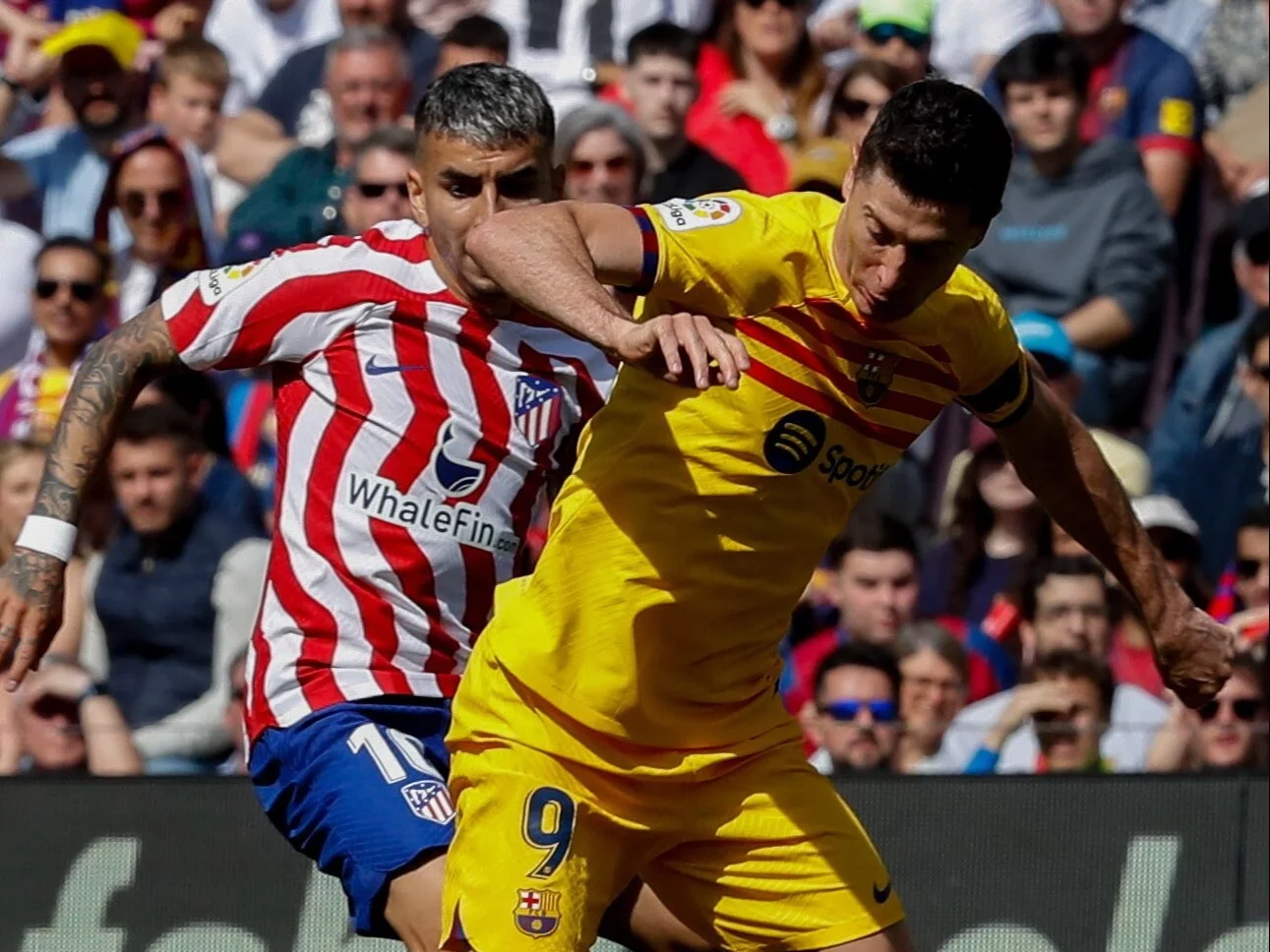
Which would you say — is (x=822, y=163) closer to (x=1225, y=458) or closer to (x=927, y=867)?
(x=1225, y=458)

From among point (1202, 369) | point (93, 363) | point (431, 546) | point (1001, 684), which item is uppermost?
point (93, 363)

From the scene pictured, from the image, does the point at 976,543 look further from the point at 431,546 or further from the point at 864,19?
the point at 431,546

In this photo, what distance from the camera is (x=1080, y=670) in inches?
282

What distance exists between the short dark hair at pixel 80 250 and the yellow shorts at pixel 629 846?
512 centimetres

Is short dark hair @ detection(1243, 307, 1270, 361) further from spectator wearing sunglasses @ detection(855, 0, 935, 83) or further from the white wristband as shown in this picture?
the white wristband

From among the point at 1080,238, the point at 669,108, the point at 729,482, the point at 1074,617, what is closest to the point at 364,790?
the point at 729,482

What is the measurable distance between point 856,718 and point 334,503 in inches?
102

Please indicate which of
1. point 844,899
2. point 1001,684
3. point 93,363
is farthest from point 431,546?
point 1001,684

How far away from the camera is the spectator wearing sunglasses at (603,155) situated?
8.34m

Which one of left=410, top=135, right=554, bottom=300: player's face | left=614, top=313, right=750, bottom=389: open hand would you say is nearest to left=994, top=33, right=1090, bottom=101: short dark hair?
left=410, top=135, right=554, bottom=300: player's face

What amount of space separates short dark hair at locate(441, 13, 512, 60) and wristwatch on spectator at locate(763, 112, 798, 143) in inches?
43.6

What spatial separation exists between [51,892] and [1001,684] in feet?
9.70

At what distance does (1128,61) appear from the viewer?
370 inches

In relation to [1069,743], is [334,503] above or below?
above
